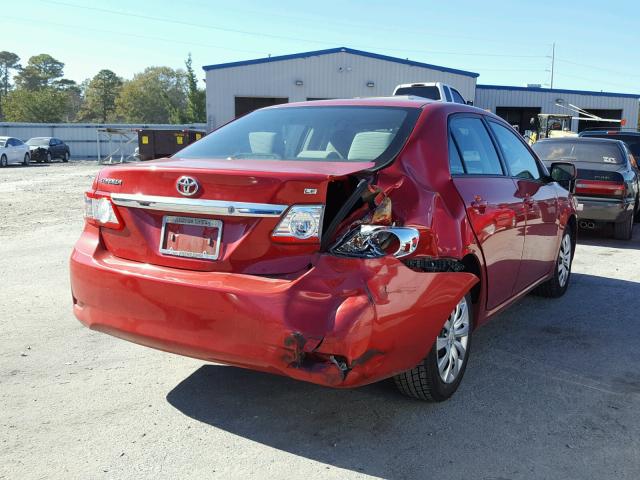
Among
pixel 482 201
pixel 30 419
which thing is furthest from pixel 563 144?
pixel 30 419

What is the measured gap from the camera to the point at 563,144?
10414 mm

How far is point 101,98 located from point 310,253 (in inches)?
4924

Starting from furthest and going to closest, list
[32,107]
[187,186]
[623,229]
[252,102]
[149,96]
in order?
[149,96], [32,107], [252,102], [623,229], [187,186]

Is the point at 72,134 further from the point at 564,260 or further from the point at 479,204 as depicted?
the point at 479,204

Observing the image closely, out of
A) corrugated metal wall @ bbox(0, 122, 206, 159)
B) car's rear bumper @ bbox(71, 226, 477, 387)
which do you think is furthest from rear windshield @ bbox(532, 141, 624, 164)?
corrugated metal wall @ bbox(0, 122, 206, 159)

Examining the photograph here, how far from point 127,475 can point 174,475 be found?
213 millimetres

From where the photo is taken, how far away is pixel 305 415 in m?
3.41

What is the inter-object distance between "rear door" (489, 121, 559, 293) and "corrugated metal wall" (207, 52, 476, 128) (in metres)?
29.7

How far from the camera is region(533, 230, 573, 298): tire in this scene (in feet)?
19.3

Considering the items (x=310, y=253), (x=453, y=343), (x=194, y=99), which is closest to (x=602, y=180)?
(x=453, y=343)

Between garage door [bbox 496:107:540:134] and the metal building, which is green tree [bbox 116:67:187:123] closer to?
garage door [bbox 496:107:540:134]

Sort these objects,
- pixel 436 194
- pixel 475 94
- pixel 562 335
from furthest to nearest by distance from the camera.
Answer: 1. pixel 475 94
2. pixel 562 335
3. pixel 436 194

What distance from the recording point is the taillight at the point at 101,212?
333cm

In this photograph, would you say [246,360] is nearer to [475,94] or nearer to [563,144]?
[563,144]
